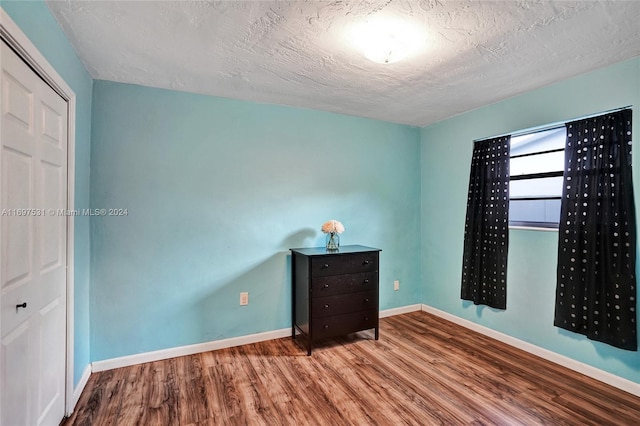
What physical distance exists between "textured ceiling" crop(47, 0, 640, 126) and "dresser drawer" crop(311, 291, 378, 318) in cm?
188

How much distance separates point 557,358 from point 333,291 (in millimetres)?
1938

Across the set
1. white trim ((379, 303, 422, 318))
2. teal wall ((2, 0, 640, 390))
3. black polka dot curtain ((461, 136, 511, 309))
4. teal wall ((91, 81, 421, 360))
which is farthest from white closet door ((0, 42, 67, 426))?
black polka dot curtain ((461, 136, 511, 309))

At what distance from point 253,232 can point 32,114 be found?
1805 mm

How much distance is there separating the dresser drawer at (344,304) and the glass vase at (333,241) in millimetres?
479

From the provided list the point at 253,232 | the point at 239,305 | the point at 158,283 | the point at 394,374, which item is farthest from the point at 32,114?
the point at 394,374

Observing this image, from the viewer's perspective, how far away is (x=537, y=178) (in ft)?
9.11

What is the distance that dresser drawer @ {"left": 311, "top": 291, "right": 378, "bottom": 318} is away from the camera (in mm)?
2770

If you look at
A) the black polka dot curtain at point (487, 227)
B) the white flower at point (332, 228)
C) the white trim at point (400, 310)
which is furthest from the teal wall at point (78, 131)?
the black polka dot curtain at point (487, 227)

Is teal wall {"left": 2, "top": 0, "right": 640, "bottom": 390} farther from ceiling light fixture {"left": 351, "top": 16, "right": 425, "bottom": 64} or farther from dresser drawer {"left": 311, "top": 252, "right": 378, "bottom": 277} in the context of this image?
ceiling light fixture {"left": 351, "top": 16, "right": 425, "bottom": 64}

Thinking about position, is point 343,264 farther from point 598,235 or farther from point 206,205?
point 598,235

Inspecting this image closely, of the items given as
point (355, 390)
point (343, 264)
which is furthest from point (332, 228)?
point (355, 390)

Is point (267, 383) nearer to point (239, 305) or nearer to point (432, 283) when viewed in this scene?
point (239, 305)

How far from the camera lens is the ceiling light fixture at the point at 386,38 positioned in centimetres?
175

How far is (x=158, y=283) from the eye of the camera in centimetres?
262
